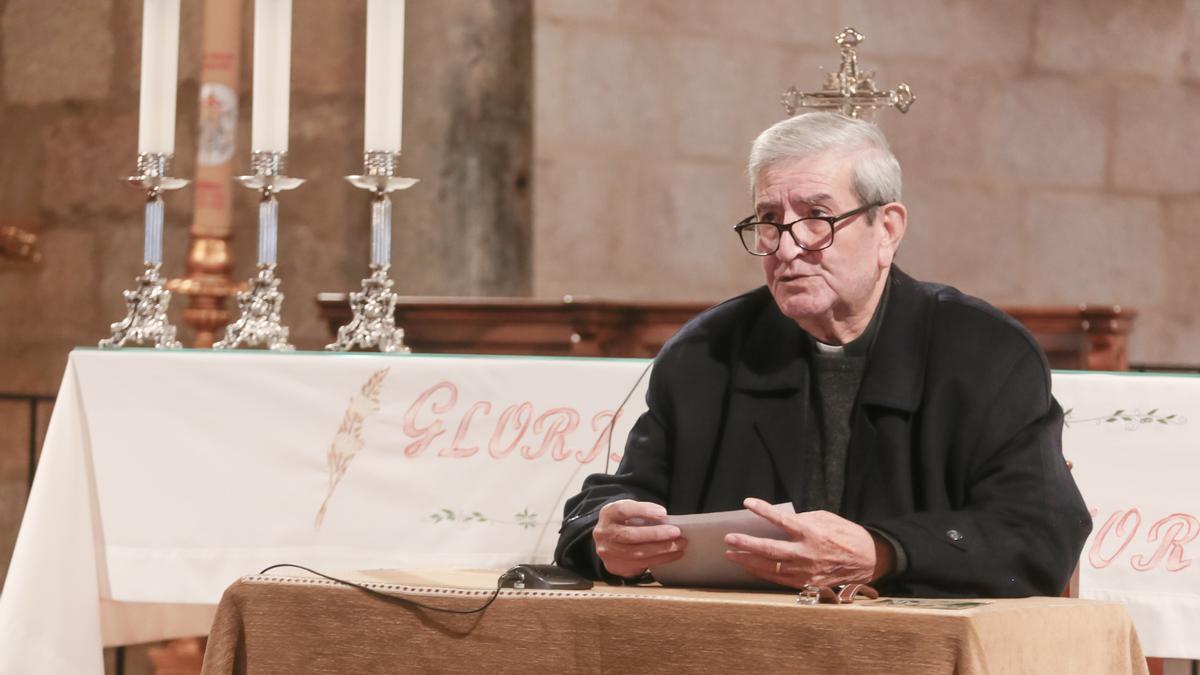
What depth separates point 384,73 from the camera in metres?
3.80

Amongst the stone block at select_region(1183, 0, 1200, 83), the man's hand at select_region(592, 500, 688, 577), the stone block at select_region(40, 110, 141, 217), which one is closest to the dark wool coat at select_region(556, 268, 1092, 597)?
the man's hand at select_region(592, 500, 688, 577)

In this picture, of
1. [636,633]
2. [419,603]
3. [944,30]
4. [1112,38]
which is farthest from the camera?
[1112,38]

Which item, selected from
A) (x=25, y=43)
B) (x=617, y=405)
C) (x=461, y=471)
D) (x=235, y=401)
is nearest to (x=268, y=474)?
(x=235, y=401)

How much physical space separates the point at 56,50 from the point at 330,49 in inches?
51.9

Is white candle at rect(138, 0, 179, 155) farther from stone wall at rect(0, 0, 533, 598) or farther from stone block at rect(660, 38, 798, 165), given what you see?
stone block at rect(660, 38, 798, 165)

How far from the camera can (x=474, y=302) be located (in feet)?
17.1

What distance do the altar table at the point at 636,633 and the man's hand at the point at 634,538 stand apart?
0.07 metres

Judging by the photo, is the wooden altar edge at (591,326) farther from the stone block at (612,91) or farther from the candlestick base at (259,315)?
the stone block at (612,91)

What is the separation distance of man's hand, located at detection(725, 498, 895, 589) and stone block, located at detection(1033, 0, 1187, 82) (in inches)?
216

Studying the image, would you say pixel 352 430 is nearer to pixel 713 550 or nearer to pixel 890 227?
pixel 890 227

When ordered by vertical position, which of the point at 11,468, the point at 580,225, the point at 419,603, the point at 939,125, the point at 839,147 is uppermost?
the point at 939,125

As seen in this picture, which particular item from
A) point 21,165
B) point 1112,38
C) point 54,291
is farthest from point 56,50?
point 1112,38

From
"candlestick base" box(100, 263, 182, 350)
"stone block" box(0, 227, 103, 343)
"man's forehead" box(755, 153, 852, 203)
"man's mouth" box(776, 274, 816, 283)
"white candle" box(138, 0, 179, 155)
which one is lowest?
"stone block" box(0, 227, 103, 343)

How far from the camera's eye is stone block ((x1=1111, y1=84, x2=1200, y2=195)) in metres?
7.57
